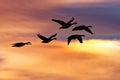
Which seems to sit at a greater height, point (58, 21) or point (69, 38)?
point (58, 21)

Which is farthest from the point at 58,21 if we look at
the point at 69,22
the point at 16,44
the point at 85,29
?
the point at 16,44

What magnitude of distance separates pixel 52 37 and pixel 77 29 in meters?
4.39

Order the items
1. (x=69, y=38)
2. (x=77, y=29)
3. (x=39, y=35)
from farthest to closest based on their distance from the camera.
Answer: (x=39, y=35) < (x=69, y=38) < (x=77, y=29)

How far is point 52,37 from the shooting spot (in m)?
32.7

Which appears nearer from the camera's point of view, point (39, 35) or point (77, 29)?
point (77, 29)

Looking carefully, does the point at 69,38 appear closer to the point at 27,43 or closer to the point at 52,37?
the point at 52,37

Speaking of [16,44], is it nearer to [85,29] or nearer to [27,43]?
[27,43]

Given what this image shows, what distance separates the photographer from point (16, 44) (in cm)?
3272

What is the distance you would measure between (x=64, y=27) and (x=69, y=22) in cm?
160

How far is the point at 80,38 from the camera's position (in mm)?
32500

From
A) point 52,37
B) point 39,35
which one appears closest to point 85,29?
point 52,37

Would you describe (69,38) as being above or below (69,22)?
below

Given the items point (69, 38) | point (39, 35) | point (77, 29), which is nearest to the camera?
point (77, 29)

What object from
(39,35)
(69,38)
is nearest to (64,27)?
(69,38)
